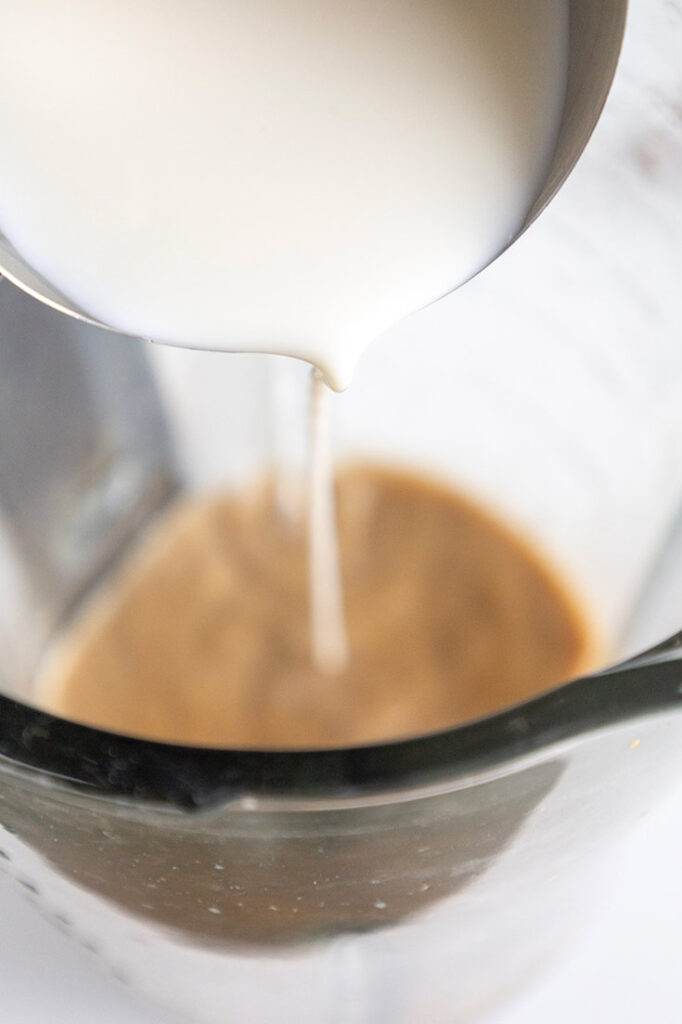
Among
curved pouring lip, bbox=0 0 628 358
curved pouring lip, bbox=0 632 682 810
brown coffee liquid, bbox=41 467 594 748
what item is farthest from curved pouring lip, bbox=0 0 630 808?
brown coffee liquid, bbox=41 467 594 748

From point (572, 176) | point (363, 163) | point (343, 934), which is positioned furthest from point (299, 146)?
point (343, 934)

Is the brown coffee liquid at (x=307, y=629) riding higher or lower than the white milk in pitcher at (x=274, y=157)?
lower

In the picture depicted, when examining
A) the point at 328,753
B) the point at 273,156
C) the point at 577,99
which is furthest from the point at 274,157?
the point at 328,753

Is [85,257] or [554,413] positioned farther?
[554,413]

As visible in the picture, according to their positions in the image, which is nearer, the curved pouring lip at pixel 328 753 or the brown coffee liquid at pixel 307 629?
the curved pouring lip at pixel 328 753

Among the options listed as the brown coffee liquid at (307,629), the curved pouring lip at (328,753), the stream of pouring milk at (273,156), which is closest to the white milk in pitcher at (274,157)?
the stream of pouring milk at (273,156)

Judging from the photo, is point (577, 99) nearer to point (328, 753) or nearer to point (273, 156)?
point (273, 156)

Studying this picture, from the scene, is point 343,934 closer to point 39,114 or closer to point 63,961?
point 63,961

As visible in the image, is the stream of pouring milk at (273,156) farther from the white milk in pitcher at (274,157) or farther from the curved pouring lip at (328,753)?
the curved pouring lip at (328,753)

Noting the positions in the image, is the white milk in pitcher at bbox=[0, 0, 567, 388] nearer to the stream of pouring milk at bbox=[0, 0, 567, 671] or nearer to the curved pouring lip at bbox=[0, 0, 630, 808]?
the stream of pouring milk at bbox=[0, 0, 567, 671]
